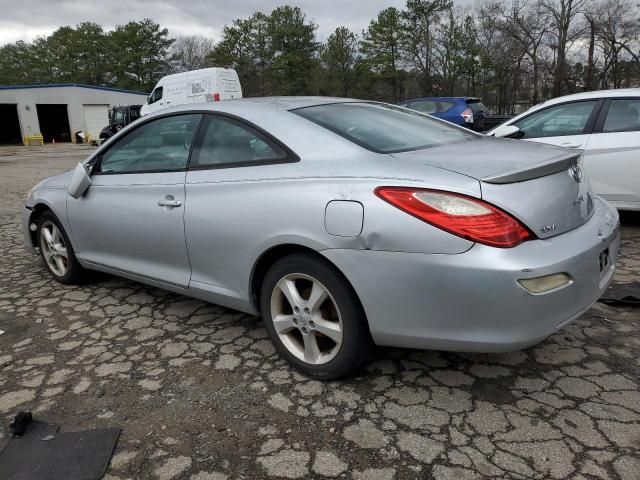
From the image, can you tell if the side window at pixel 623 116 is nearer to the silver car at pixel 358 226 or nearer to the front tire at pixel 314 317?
the silver car at pixel 358 226

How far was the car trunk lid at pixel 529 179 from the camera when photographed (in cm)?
208

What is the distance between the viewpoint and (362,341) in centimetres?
236

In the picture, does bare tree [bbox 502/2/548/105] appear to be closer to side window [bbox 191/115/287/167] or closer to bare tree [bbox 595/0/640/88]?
bare tree [bbox 595/0/640/88]

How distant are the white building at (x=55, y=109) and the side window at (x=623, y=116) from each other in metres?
37.7

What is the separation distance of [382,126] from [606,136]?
3.32 metres

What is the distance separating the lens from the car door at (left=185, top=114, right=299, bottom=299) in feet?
8.52

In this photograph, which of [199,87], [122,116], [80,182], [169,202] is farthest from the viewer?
[122,116]

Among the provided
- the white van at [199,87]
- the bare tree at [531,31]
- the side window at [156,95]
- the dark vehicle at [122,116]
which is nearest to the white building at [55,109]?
the dark vehicle at [122,116]

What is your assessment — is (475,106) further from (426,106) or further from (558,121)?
(558,121)

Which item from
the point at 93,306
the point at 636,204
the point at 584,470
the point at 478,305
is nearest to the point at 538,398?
the point at 584,470

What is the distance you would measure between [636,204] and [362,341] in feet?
12.9

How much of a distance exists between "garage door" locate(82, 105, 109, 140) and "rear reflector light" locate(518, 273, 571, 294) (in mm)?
39556

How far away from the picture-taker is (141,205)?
10.6 feet

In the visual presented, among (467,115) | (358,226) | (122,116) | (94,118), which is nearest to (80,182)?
(358,226)
